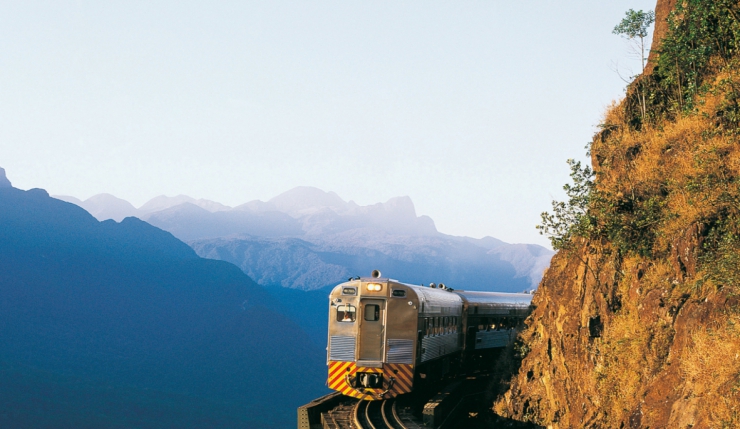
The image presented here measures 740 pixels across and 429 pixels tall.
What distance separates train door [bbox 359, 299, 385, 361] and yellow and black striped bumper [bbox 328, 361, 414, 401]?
0.42 m

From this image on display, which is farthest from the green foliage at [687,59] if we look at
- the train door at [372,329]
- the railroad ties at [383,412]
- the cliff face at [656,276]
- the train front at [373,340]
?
the railroad ties at [383,412]

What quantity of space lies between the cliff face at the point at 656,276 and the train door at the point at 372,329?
527 centimetres

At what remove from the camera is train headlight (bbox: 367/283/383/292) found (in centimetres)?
2388

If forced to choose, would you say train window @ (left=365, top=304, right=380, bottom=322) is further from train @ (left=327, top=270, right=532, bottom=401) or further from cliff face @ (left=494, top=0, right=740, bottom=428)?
cliff face @ (left=494, top=0, right=740, bottom=428)

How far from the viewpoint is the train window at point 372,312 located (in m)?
23.7

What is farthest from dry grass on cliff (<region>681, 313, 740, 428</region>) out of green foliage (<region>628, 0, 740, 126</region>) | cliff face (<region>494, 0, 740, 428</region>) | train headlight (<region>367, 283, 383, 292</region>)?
train headlight (<region>367, 283, 383, 292</region>)

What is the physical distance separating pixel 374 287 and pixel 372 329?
4.75 ft

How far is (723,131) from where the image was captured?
62.1 feet

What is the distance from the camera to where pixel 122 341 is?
519 ft

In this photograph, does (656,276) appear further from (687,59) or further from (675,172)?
(687,59)

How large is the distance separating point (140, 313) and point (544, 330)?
6431 inches

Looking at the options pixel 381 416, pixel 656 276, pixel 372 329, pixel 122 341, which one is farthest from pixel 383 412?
pixel 122 341

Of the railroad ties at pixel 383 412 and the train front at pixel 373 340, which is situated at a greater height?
the train front at pixel 373 340

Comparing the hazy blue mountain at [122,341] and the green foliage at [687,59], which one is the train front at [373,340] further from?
the hazy blue mountain at [122,341]
